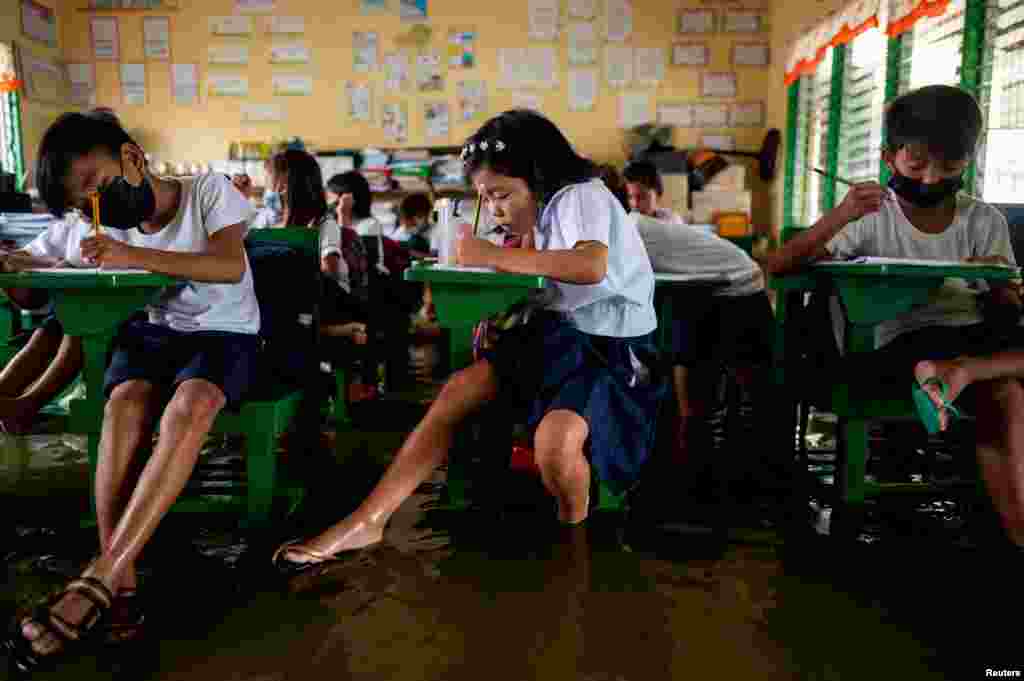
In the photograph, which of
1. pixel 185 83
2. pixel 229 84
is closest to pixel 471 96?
pixel 229 84

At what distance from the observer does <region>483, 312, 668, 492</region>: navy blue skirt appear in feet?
6.49

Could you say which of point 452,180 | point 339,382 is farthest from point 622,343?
point 452,180

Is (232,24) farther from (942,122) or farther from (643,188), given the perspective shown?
(942,122)

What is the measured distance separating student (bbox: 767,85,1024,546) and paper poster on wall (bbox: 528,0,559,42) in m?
5.83

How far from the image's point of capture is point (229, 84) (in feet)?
25.6

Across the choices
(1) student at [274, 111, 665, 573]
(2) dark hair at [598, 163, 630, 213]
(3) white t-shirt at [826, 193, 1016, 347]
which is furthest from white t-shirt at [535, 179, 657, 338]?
(2) dark hair at [598, 163, 630, 213]

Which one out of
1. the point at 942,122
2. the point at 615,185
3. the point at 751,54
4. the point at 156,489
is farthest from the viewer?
the point at 751,54

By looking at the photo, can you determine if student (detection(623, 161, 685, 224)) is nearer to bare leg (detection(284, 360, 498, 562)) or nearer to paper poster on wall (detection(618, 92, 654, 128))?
bare leg (detection(284, 360, 498, 562))

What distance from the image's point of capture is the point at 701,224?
24.1 feet

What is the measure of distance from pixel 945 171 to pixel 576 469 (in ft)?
4.19

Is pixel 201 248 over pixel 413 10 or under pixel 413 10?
under

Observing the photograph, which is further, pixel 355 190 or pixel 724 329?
pixel 355 190

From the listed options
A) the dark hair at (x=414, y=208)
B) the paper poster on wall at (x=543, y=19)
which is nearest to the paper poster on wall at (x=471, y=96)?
the paper poster on wall at (x=543, y=19)

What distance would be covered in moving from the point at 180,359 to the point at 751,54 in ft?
22.4
